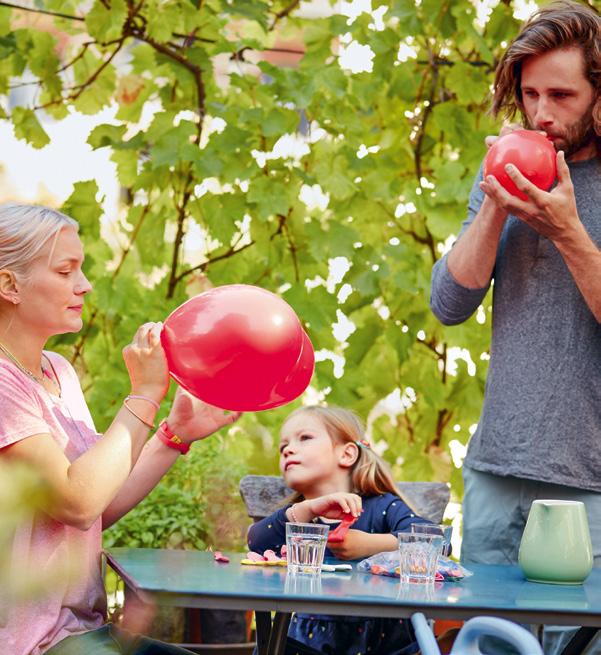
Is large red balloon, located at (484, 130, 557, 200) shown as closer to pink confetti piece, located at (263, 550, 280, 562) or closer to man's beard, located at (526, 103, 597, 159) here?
man's beard, located at (526, 103, 597, 159)

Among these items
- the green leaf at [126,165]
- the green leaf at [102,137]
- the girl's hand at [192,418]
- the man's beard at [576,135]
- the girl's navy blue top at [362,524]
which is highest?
the green leaf at [102,137]

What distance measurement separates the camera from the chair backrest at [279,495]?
2.33 m

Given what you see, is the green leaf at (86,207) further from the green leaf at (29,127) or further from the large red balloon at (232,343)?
the large red balloon at (232,343)

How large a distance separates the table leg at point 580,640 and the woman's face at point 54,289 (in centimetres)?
91

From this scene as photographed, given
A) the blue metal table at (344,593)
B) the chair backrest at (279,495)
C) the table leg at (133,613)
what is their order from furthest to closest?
the chair backrest at (279,495)
the table leg at (133,613)
the blue metal table at (344,593)

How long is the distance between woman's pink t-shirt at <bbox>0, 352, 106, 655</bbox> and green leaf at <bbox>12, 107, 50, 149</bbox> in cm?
174

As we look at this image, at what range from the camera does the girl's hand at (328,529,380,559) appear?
1791mm

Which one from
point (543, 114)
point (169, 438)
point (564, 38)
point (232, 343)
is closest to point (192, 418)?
point (169, 438)

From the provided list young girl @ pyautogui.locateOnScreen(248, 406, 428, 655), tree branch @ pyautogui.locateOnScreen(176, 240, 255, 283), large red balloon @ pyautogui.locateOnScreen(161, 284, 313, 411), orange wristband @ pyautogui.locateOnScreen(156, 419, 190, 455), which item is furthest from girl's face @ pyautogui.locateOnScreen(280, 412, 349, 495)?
tree branch @ pyautogui.locateOnScreen(176, 240, 255, 283)

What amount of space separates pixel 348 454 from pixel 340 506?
1.48ft

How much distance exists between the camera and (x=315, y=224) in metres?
3.13

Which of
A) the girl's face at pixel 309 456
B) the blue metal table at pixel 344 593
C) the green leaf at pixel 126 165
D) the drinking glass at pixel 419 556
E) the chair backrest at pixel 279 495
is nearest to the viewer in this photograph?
the blue metal table at pixel 344 593

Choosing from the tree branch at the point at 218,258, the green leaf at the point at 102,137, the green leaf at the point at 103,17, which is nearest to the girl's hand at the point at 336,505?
the tree branch at the point at 218,258

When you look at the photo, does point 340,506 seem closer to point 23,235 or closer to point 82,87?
point 23,235
